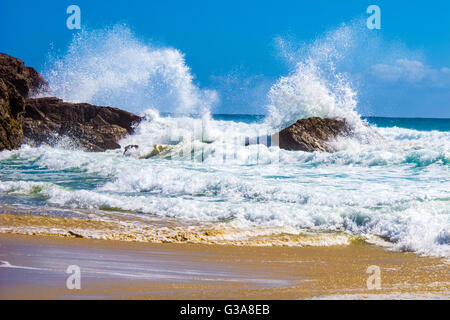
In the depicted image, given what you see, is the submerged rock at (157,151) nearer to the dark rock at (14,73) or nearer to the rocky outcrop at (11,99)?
the rocky outcrop at (11,99)

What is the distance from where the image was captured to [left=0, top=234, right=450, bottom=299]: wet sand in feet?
12.9

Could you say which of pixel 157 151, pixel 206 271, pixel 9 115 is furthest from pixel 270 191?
pixel 9 115

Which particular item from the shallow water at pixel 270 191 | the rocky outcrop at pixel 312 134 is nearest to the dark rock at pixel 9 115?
the shallow water at pixel 270 191

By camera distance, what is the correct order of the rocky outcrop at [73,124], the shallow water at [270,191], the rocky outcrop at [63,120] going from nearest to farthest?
the shallow water at [270,191], the rocky outcrop at [63,120], the rocky outcrop at [73,124]

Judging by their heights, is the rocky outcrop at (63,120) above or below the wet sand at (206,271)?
above

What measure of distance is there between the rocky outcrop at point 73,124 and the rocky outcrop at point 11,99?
2129 mm

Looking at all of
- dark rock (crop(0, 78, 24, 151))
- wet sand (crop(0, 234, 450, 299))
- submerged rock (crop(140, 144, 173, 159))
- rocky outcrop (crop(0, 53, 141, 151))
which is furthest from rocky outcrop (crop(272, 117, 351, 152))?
wet sand (crop(0, 234, 450, 299))

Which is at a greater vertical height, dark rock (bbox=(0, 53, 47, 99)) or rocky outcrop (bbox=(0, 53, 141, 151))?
dark rock (bbox=(0, 53, 47, 99))
